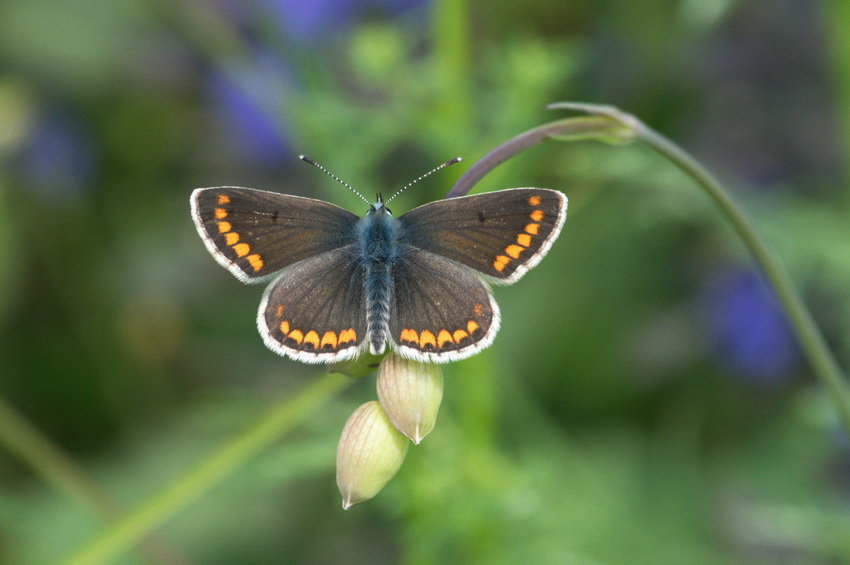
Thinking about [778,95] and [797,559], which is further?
[778,95]

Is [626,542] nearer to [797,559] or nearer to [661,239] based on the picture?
[797,559]

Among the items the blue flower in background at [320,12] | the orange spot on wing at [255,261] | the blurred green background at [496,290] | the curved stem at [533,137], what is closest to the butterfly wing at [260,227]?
the orange spot on wing at [255,261]

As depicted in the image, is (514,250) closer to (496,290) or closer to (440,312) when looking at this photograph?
(440,312)

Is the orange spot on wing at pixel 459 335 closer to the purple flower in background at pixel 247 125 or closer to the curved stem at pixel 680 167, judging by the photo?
the curved stem at pixel 680 167

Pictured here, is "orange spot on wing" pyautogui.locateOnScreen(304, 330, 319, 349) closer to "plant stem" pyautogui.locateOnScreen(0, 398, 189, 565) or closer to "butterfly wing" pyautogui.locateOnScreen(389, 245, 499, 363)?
"butterfly wing" pyautogui.locateOnScreen(389, 245, 499, 363)

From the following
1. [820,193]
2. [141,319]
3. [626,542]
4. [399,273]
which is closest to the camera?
[399,273]

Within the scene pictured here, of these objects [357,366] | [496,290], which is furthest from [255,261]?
[496,290]

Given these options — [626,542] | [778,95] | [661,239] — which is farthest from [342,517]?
[778,95]
